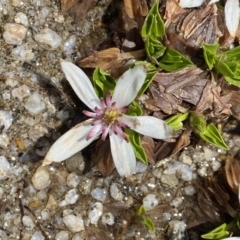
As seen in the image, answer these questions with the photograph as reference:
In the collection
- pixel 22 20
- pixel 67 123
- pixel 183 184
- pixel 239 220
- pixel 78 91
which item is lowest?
pixel 239 220

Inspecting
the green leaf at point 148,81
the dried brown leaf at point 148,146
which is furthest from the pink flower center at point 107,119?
the dried brown leaf at point 148,146

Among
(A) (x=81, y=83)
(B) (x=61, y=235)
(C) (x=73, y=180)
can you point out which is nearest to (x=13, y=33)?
(A) (x=81, y=83)

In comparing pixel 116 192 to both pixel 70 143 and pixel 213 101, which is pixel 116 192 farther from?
pixel 213 101

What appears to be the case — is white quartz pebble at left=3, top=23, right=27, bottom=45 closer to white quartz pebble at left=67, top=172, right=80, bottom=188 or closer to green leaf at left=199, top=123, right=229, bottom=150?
white quartz pebble at left=67, top=172, right=80, bottom=188

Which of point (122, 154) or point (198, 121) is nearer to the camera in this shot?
point (122, 154)

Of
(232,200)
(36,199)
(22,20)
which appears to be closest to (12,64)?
(22,20)

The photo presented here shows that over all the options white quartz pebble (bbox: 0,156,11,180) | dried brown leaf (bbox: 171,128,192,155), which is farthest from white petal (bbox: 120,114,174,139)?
white quartz pebble (bbox: 0,156,11,180)

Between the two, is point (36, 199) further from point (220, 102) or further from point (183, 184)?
point (220, 102)
